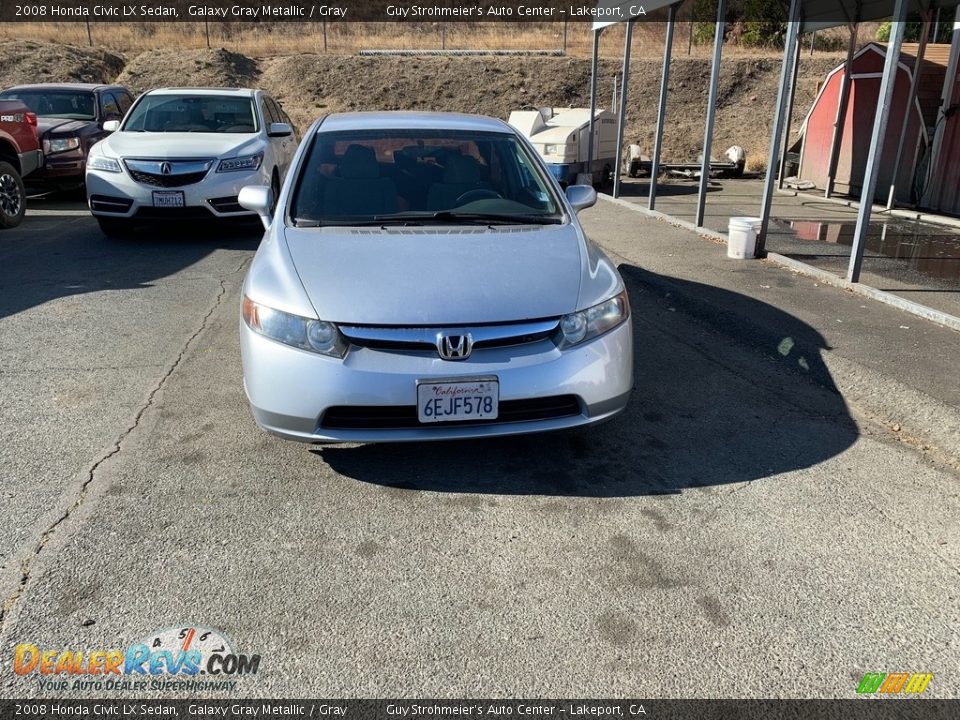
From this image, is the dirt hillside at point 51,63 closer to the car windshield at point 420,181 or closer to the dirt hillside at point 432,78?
the dirt hillside at point 432,78

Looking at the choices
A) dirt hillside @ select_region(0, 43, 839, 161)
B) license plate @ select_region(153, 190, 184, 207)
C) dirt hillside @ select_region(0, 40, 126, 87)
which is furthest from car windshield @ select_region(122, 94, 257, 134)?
dirt hillside @ select_region(0, 40, 126, 87)

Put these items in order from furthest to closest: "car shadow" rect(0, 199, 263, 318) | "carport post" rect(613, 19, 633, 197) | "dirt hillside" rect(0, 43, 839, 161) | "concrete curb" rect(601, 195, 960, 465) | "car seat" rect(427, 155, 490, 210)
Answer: "dirt hillside" rect(0, 43, 839, 161), "carport post" rect(613, 19, 633, 197), "car shadow" rect(0, 199, 263, 318), "car seat" rect(427, 155, 490, 210), "concrete curb" rect(601, 195, 960, 465)

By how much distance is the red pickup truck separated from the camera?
9.64 metres

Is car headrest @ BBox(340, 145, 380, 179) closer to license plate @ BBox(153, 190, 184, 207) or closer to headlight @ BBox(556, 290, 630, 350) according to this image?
headlight @ BBox(556, 290, 630, 350)

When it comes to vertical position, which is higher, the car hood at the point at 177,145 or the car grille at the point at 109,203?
the car hood at the point at 177,145

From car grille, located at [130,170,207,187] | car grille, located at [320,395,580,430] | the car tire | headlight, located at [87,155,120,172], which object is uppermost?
headlight, located at [87,155,120,172]

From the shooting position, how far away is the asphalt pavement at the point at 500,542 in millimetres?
2408

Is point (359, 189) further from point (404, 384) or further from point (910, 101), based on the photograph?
point (910, 101)

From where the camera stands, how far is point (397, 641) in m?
2.47

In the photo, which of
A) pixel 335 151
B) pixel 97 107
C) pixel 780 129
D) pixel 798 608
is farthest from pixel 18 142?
pixel 798 608

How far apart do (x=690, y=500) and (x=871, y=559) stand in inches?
29.1

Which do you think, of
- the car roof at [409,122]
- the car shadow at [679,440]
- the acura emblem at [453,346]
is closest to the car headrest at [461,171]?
the car roof at [409,122]

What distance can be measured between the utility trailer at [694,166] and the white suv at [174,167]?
1018 centimetres

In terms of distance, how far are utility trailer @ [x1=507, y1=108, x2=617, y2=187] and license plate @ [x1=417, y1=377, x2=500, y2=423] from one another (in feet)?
36.1
